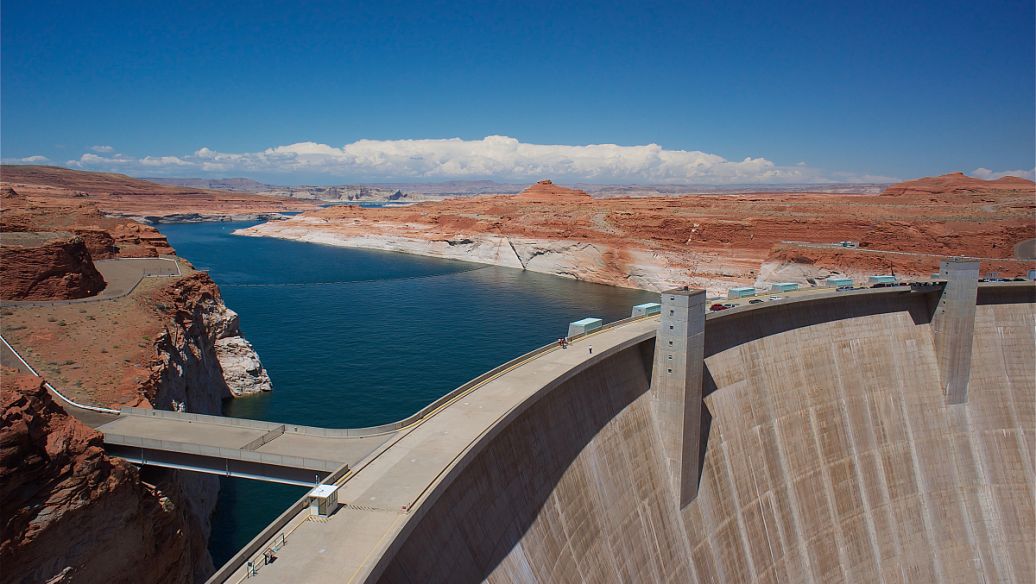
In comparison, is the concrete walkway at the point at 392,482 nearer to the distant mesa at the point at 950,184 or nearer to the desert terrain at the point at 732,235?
the desert terrain at the point at 732,235

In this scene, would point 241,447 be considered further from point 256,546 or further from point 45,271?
point 45,271

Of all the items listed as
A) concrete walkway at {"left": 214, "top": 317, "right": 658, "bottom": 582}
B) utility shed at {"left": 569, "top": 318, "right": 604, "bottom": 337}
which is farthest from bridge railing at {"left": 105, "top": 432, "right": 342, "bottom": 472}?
utility shed at {"left": 569, "top": 318, "right": 604, "bottom": 337}

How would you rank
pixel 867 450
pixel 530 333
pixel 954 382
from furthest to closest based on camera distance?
pixel 530 333 < pixel 954 382 < pixel 867 450

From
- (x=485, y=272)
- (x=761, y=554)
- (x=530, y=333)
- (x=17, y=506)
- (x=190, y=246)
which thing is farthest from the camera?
(x=190, y=246)

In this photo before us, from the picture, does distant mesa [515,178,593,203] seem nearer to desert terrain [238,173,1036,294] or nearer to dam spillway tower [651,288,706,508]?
desert terrain [238,173,1036,294]

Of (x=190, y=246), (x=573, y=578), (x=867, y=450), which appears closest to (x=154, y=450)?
(x=573, y=578)

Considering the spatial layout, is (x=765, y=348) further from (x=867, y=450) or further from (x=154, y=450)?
(x=154, y=450)

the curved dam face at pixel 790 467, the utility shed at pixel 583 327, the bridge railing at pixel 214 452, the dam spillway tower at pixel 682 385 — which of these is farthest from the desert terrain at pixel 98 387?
the dam spillway tower at pixel 682 385

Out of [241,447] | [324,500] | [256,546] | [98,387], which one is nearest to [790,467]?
[324,500]
